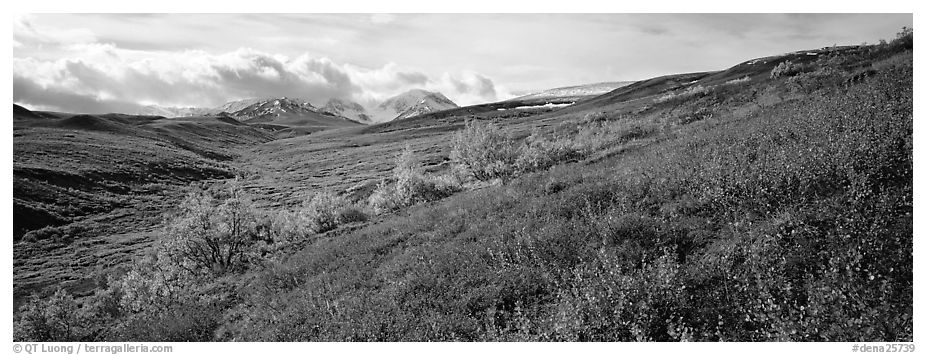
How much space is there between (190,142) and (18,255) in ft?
270

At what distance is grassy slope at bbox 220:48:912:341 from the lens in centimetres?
536

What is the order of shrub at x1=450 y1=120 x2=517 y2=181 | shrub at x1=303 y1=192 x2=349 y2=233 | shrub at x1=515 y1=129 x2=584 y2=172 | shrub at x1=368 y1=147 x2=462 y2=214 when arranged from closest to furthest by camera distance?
shrub at x1=515 y1=129 x2=584 y2=172, shrub at x1=303 y1=192 x2=349 y2=233, shrub at x1=368 y1=147 x2=462 y2=214, shrub at x1=450 y1=120 x2=517 y2=181

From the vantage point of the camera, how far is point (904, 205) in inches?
243

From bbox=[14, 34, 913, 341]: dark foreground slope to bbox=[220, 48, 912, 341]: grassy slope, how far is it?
0.03m

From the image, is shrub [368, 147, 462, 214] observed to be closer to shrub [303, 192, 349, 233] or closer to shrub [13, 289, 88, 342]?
shrub [303, 192, 349, 233]

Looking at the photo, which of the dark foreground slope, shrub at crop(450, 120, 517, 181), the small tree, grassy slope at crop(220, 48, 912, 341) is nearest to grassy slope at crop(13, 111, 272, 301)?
the small tree

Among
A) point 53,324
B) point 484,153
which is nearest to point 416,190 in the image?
point 484,153

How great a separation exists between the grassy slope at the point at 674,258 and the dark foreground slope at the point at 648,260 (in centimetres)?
3

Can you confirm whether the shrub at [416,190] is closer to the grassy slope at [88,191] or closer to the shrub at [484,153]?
the shrub at [484,153]

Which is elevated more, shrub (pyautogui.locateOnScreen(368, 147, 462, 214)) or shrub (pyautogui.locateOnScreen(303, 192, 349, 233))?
shrub (pyautogui.locateOnScreen(368, 147, 462, 214))

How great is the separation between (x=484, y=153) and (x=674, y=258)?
17803 millimetres

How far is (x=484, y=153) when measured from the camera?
78.6 ft

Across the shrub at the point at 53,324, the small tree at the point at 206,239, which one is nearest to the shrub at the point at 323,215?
the small tree at the point at 206,239
